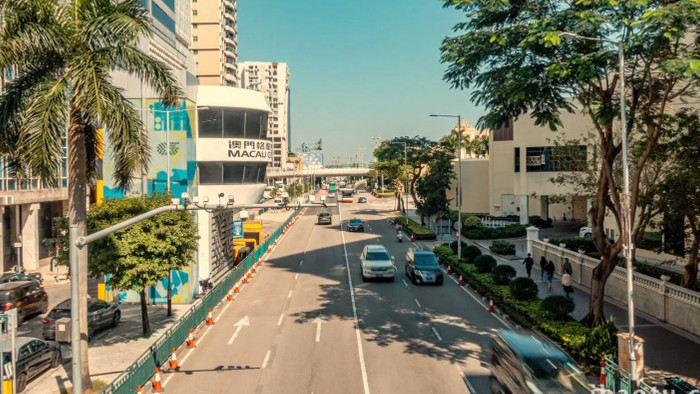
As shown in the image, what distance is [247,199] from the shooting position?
116 ft

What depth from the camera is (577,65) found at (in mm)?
17078

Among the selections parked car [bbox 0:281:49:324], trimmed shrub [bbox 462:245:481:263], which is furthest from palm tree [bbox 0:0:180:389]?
trimmed shrub [bbox 462:245:481:263]

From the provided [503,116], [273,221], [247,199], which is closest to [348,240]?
[247,199]

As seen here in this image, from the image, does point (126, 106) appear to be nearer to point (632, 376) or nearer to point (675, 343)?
point (632, 376)

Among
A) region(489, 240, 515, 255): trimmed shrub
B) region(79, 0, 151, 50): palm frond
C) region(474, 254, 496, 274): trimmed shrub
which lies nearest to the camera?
region(79, 0, 151, 50): palm frond

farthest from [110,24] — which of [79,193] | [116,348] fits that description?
[116,348]

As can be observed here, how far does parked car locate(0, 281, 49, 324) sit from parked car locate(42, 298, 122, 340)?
10.2 ft

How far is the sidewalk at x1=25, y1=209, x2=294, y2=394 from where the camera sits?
17.4 m

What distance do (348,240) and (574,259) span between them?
2652 centimetres

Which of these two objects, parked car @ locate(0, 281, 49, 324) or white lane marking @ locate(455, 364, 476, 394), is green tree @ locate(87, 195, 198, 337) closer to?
parked car @ locate(0, 281, 49, 324)

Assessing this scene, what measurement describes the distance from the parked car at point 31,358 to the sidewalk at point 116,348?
11.2 inches

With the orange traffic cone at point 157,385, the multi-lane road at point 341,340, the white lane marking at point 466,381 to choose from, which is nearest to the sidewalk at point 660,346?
the multi-lane road at point 341,340

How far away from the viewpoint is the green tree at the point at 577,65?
16.8m

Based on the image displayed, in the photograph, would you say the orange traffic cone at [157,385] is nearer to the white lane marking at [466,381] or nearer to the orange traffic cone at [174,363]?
the orange traffic cone at [174,363]
